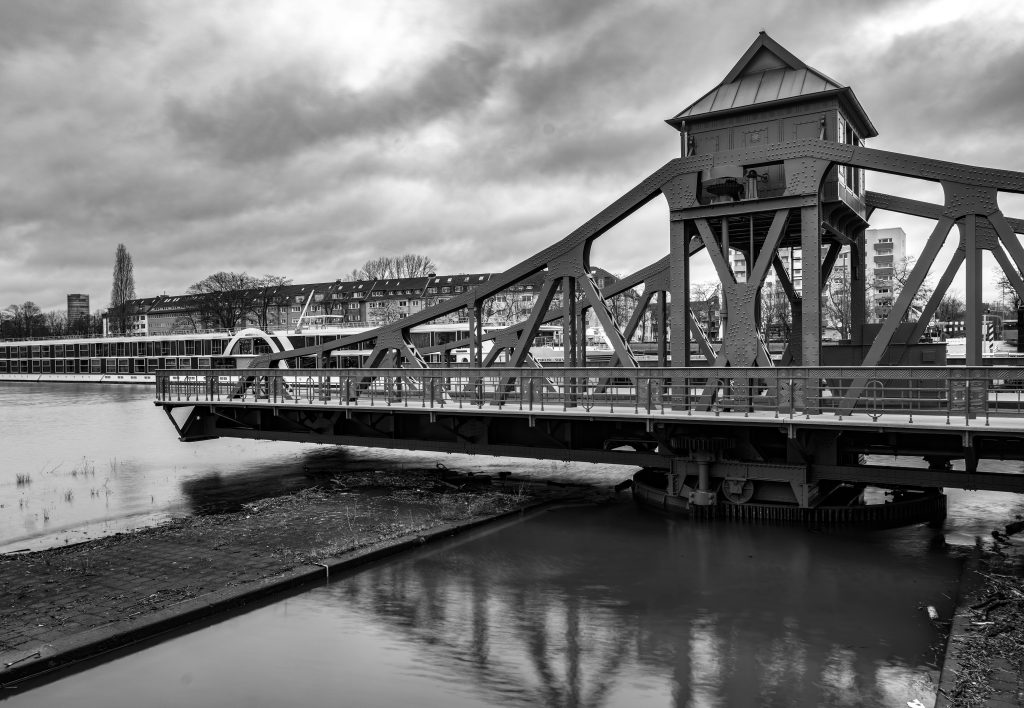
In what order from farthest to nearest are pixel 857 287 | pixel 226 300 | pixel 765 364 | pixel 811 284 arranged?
pixel 226 300
pixel 857 287
pixel 765 364
pixel 811 284

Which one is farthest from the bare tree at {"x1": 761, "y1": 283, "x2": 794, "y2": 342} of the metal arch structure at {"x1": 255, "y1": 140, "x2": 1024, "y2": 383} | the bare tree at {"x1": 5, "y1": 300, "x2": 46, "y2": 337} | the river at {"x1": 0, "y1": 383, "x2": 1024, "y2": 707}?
the bare tree at {"x1": 5, "y1": 300, "x2": 46, "y2": 337}

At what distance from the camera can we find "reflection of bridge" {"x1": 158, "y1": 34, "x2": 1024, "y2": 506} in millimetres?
14688

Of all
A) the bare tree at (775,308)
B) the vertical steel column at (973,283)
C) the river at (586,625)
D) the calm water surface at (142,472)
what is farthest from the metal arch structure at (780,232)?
the bare tree at (775,308)

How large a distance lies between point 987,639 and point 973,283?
27.9 ft

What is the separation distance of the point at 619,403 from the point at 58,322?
187125 millimetres

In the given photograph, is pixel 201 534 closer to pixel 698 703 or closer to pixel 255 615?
pixel 255 615

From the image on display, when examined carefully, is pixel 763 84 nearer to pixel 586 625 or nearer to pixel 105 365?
pixel 586 625

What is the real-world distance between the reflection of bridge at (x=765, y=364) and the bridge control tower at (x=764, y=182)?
0.16 feet

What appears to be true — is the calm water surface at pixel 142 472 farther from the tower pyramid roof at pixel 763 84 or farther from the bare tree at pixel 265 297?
the bare tree at pixel 265 297

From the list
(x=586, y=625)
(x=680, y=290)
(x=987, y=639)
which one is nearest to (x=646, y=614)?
(x=586, y=625)

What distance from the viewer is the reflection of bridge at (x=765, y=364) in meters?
14.7

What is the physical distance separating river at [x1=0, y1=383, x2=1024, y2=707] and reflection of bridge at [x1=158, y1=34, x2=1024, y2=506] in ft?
5.59

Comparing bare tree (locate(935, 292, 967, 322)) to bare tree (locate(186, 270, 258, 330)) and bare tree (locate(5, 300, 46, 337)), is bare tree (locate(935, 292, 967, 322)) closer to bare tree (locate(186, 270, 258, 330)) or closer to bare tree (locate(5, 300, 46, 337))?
bare tree (locate(186, 270, 258, 330))

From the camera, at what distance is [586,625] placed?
35.5ft
